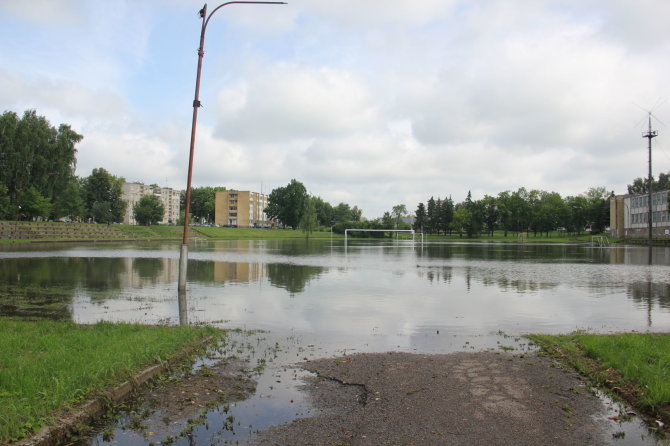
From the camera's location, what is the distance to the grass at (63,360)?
5.06m

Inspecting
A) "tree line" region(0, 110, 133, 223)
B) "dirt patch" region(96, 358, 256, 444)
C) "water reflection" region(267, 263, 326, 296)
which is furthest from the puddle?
"tree line" region(0, 110, 133, 223)

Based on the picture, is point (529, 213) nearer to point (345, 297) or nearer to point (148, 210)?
point (148, 210)

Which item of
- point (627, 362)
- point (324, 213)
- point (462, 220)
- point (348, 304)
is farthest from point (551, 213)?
point (627, 362)

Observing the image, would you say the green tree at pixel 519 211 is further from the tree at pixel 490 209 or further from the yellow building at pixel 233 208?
the yellow building at pixel 233 208

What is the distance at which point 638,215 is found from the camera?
9256 cm

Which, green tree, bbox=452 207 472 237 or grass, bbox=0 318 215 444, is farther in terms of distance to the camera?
green tree, bbox=452 207 472 237

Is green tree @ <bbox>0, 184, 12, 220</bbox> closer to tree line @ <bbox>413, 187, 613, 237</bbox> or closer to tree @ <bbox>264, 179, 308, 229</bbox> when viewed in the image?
tree @ <bbox>264, 179, 308, 229</bbox>

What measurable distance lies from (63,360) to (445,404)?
5.37 metres

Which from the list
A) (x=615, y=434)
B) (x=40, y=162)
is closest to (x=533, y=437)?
(x=615, y=434)

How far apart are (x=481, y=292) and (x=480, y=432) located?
12.9 m

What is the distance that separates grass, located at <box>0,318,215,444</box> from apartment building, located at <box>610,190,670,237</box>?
3539 inches

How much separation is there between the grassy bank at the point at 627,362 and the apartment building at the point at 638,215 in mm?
84360

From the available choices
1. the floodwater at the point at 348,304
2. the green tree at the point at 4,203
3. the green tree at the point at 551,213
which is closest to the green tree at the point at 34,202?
the green tree at the point at 4,203

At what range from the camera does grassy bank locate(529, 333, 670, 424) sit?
19.1 ft
